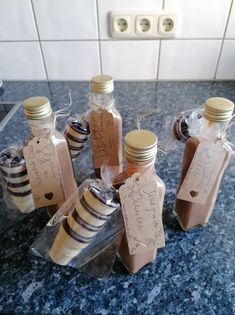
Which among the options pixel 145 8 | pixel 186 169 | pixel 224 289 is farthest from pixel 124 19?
pixel 224 289

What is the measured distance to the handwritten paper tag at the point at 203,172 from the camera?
345mm

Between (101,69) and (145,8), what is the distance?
235 mm

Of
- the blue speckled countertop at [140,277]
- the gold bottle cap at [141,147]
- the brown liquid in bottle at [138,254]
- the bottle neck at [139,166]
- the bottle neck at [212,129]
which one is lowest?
the blue speckled countertop at [140,277]

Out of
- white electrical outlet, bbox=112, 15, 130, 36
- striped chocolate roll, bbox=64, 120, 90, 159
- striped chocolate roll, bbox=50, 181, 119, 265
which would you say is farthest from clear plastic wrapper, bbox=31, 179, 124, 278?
white electrical outlet, bbox=112, 15, 130, 36

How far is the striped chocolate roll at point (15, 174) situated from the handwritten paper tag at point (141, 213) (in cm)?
16

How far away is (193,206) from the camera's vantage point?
394 millimetres

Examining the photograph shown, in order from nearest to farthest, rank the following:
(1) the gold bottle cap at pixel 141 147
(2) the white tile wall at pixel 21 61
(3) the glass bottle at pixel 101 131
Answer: (1) the gold bottle cap at pixel 141 147 < (3) the glass bottle at pixel 101 131 < (2) the white tile wall at pixel 21 61

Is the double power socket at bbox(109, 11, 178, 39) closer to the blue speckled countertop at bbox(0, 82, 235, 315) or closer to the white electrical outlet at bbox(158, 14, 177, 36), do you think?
the white electrical outlet at bbox(158, 14, 177, 36)

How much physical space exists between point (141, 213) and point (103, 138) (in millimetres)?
163

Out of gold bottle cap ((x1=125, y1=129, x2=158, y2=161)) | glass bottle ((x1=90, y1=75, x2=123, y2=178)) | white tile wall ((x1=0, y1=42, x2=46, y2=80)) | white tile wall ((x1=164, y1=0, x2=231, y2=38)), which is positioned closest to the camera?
gold bottle cap ((x1=125, y1=129, x2=158, y2=161))

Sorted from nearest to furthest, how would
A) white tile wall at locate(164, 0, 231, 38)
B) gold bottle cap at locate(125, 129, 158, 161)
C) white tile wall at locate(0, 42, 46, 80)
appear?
gold bottle cap at locate(125, 129, 158, 161), white tile wall at locate(164, 0, 231, 38), white tile wall at locate(0, 42, 46, 80)

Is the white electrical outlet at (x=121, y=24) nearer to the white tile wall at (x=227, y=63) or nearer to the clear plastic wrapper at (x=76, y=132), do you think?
the white tile wall at (x=227, y=63)

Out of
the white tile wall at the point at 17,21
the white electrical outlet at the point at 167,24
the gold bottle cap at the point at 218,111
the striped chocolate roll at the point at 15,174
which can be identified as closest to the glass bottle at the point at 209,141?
the gold bottle cap at the point at 218,111

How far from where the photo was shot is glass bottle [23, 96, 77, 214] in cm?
34
